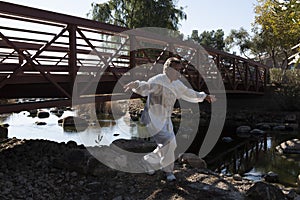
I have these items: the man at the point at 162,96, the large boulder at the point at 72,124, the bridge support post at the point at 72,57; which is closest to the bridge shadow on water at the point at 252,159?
the man at the point at 162,96

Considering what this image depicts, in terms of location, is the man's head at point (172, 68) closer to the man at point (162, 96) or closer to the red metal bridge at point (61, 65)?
the man at point (162, 96)

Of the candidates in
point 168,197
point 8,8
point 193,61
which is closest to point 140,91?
point 168,197

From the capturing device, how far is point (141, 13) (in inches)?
978

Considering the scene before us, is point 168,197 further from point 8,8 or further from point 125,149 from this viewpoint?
point 8,8

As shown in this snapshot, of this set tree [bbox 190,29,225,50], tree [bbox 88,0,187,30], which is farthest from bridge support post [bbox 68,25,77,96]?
tree [bbox 190,29,225,50]

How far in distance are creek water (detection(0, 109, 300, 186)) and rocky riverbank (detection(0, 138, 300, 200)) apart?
3596mm

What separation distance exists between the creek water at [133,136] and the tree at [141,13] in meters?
8.13

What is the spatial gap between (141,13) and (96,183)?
2117cm

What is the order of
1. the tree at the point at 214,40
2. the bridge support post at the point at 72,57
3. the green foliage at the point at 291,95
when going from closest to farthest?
the bridge support post at the point at 72,57, the green foliage at the point at 291,95, the tree at the point at 214,40

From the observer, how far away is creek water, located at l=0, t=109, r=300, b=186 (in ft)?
30.5

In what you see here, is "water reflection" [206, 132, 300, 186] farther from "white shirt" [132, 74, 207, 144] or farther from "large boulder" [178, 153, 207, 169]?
"white shirt" [132, 74, 207, 144]

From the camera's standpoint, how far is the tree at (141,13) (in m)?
24.5

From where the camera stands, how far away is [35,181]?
4.92 meters

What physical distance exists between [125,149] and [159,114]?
2669 millimetres
